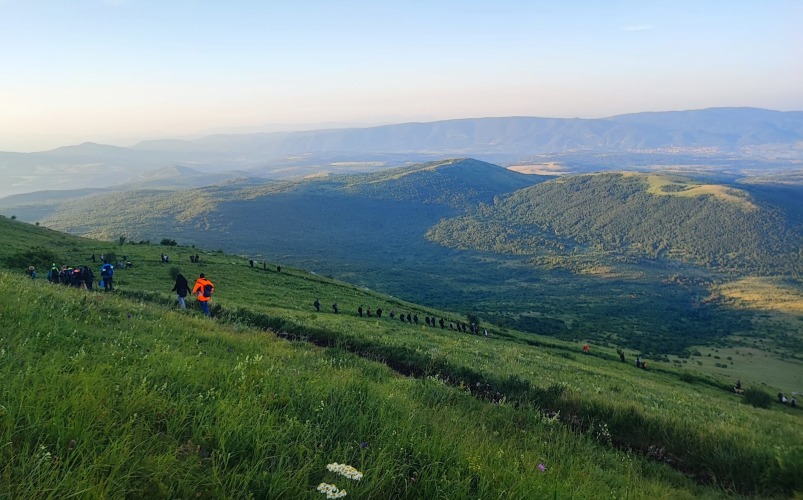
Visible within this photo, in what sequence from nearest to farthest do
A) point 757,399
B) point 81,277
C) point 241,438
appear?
point 241,438 < point 81,277 < point 757,399

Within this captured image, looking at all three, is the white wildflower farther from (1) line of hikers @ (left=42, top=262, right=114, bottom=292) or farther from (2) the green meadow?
(1) line of hikers @ (left=42, top=262, right=114, bottom=292)

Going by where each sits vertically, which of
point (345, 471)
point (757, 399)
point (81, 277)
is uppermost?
point (345, 471)

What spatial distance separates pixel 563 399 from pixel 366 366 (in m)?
4.44

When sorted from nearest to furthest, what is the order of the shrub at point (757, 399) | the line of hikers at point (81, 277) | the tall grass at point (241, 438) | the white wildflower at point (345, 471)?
the tall grass at point (241, 438) → the white wildflower at point (345, 471) → the line of hikers at point (81, 277) → the shrub at point (757, 399)

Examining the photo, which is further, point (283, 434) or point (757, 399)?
point (757, 399)

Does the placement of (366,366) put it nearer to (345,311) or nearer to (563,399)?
(563,399)

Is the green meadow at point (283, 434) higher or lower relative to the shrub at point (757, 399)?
higher

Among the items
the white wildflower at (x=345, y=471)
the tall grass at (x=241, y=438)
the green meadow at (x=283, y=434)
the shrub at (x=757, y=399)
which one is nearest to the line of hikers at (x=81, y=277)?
the green meadow at (x=283, y=434)

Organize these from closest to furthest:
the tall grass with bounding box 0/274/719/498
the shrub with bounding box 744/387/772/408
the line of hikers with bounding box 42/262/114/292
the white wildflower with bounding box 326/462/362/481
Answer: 1. the tall grass with bounding box 0/274/719/498
2. the white wildflower with bounding box 326/462/362/481
3. the line of hikers with bounding box 42/262/114/292
4. the shrub with bounding box 744/387/772/408

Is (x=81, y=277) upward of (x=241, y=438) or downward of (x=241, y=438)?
downward

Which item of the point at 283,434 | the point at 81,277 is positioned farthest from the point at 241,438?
the point at 81,277

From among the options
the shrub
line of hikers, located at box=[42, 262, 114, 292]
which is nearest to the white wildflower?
line of hikers, located at box=[42, 262, 114, 292]

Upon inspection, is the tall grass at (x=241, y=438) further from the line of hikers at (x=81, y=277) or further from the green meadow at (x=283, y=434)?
the line of hikers at (x=81, y=277)

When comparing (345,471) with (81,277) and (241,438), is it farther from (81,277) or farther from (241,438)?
(81,277)
